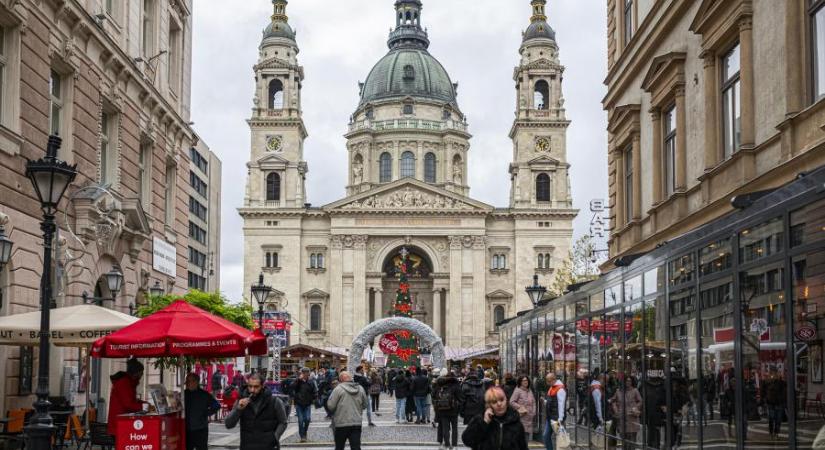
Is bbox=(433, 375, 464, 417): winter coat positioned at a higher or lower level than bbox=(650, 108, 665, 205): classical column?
lower

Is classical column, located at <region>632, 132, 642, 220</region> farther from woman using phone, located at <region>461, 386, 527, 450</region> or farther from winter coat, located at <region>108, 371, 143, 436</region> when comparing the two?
woman using phone, located at <region>461, 386, 527, 450</region>

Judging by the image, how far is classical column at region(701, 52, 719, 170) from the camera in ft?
55.9

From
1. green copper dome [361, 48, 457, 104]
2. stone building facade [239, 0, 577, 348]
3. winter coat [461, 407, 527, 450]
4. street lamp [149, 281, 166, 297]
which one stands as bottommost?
winter coat [461, 407, 527, 450]

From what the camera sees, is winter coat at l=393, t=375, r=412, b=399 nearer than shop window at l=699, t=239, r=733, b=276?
No

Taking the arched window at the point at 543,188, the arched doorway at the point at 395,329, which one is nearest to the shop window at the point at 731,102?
the arched doorway at the point at 395,329

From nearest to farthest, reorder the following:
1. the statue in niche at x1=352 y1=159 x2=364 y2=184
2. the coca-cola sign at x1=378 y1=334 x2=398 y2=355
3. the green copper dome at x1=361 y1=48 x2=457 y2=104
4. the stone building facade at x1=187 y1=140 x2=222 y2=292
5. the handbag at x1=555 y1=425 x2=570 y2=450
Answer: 1. the handbag at x1=555 y1=425 x2=570 y2=450
2. the coca-cola sign at x1=378 y1=334 x2=398 y2=355
3. the stone building facade at x1=187 y1=140 x2=222 y2=292
4. the statue in niche at x1=352 y1=159 x2=364 y2=184
5. the green copper dome at x1=361 y1=48 x2=457 y2=104

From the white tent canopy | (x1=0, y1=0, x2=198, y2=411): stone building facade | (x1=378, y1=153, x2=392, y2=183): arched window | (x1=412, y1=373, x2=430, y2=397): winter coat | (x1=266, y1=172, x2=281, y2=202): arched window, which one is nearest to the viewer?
the white tent canopy

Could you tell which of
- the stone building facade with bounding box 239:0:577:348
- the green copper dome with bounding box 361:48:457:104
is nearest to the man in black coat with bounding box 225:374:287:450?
the stone building facade with bounding box 239:0:577:348

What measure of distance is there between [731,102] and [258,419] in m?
8.55

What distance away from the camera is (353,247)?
96312 mm

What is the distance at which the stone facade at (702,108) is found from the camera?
13.5 meters

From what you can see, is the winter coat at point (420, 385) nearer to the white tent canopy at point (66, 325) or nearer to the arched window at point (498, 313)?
the white tent canopy at point (66, 325)

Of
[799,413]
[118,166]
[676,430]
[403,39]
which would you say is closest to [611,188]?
[118,166]

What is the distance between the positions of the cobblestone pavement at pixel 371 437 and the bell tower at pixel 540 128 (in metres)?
65.9
